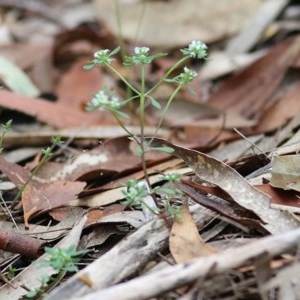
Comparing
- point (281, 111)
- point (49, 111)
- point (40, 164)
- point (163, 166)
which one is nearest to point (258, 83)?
point (281, 111)

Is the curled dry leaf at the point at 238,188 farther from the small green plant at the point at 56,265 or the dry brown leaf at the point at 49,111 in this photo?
the dry brown leaf at the point at 49,111

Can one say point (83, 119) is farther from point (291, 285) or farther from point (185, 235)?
point (291, 285)

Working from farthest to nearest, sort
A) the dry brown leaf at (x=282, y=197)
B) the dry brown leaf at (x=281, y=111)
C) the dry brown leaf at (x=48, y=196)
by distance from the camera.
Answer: the dry brown leaf at (x=281, y=111)
the dry brown leaf at (x=48, y=196)
the dry brown leaf at (x=282, y=197)

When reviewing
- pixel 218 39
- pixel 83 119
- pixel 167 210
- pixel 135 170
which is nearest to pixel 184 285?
pixel 167 210

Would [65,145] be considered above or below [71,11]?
above

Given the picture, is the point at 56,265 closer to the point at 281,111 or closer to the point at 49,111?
the point at 49,111

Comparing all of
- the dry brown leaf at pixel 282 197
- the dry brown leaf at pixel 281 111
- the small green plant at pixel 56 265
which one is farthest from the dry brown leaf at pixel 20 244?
the dry brown leaf at pixel 281 111
